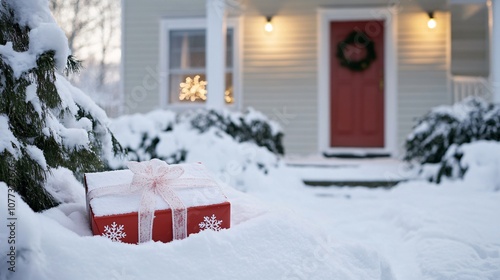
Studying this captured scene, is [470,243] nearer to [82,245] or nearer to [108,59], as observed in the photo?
[82,245]

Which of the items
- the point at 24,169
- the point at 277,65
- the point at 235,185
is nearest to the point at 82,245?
the point at 24,169

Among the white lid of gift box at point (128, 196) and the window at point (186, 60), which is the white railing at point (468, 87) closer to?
the window at point (186, 60)

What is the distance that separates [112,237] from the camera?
1620 mm

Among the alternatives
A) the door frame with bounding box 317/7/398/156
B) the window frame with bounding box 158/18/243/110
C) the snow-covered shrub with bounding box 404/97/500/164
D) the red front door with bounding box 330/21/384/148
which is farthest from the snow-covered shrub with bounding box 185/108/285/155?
the snow-covered shrub with bounding box 404/97/500/164

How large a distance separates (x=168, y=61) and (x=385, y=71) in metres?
3.88

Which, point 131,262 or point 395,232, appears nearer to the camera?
point 131,262

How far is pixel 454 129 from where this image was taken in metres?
5.81

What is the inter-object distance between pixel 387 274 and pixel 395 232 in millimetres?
1340

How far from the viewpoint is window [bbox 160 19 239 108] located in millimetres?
8555

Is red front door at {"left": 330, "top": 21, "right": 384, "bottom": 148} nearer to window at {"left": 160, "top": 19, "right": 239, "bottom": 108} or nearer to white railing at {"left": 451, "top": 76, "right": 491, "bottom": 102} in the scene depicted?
white railing at {"left": 451, "top": 76, "right": 491, "bottom": 102}

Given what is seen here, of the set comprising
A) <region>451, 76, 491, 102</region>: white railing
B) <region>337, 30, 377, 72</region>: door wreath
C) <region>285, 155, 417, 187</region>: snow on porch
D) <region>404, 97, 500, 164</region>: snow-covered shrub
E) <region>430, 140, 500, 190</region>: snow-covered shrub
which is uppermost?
<region>337, 30, 377, 72</region>: door wreath

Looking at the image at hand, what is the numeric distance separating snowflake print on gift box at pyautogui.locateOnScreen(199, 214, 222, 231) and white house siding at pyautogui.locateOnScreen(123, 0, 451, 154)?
6.64m

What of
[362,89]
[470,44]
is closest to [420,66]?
[362,89]

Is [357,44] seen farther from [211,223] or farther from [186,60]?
[211,223]
